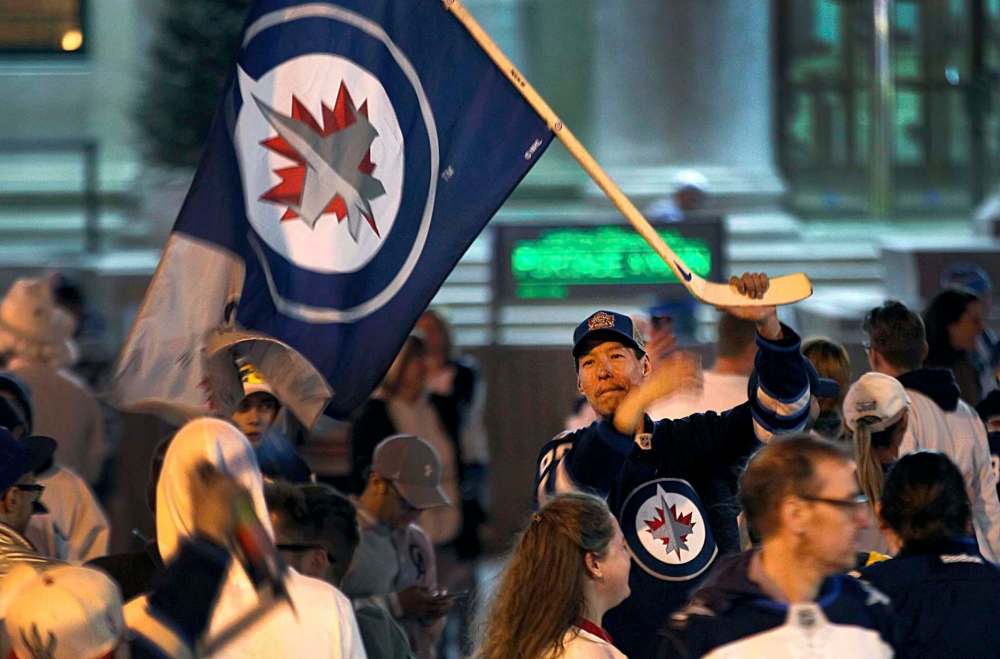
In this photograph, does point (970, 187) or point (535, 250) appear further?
point (970, 187)

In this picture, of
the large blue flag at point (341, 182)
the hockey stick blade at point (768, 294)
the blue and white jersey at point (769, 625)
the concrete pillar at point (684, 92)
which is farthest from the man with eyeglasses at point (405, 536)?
the concrete pillar at point (684, 92)

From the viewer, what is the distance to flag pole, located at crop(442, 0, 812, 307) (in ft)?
17.5

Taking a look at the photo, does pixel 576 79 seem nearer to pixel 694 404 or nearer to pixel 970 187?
pixel 970 187

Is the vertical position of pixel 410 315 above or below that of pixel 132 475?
above

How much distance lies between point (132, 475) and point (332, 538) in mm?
7482

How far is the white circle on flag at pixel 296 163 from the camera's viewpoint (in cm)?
605

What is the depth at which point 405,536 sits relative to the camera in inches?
273

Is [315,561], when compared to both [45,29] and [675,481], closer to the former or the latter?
[675,481]

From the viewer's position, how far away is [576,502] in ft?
14.8

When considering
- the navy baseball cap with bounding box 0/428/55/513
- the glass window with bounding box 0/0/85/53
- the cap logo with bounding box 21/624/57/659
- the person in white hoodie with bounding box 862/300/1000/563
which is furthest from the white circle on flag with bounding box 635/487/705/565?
the glass window with bounding box 0/0/85/53

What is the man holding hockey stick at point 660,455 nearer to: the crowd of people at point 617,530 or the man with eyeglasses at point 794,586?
the crowd of people at point 617,530

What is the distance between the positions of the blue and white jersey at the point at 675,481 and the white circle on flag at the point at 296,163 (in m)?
0.98

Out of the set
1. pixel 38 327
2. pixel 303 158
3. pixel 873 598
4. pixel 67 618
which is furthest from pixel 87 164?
pixel 67 618

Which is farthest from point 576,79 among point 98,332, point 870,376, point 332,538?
point 332,538
